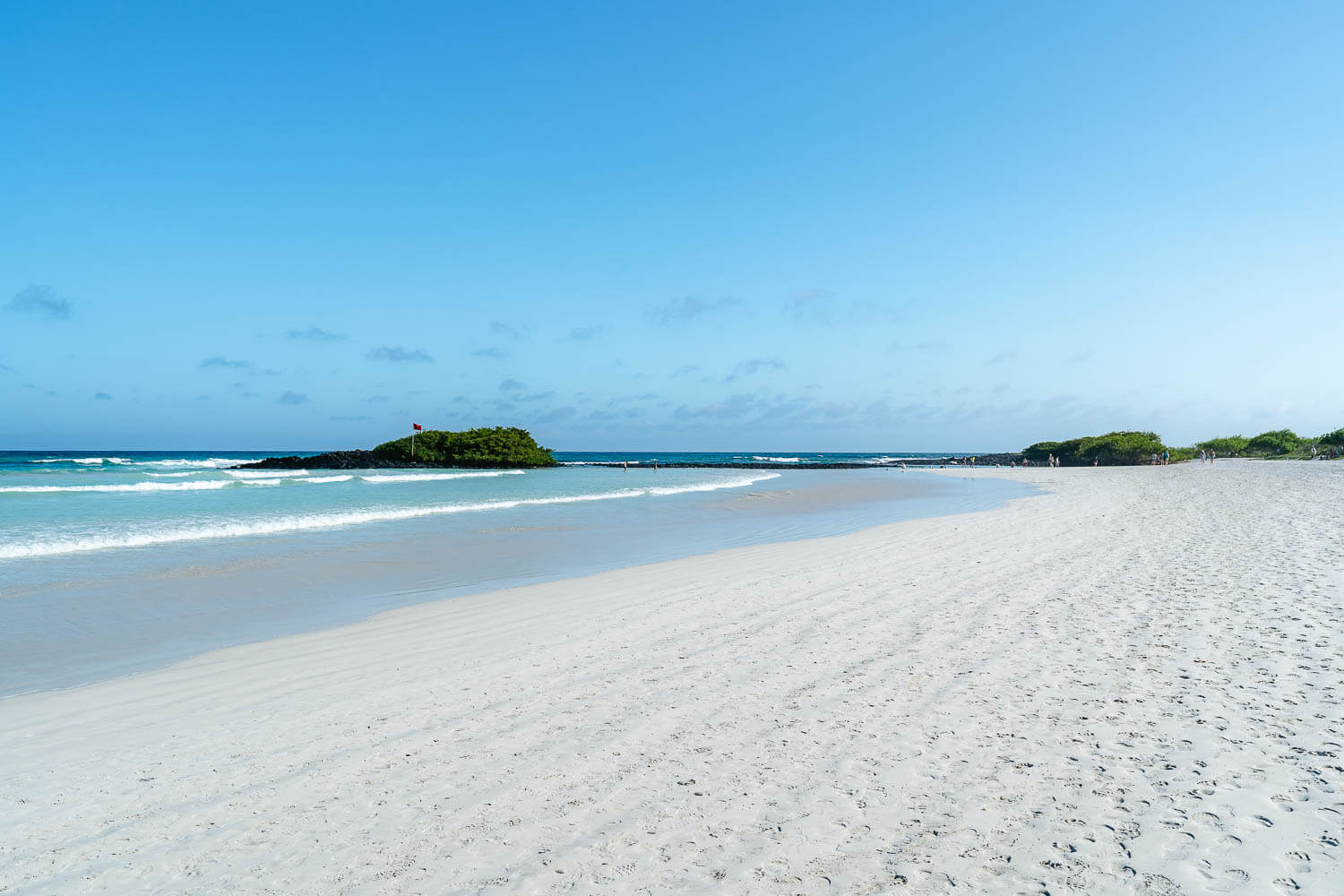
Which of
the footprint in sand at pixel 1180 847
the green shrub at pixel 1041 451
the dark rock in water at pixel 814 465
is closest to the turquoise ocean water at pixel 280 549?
the footprint in sand at pixel 1180 847

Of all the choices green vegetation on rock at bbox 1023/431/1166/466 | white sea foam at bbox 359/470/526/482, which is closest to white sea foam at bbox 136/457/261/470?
white sea foam at bbox 359/470/526/482

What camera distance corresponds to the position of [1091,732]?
4.62 m

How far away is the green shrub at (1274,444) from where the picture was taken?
71450 millimetres

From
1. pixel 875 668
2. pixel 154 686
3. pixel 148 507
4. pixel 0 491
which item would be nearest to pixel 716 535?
pixel 875 668

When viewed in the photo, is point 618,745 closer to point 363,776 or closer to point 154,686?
point 363,776

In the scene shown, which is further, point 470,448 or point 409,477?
point 470,448

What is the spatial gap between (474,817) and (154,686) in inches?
162

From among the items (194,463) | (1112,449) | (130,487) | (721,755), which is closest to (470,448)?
(194,463)

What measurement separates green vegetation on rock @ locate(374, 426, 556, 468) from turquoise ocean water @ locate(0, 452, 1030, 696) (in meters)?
37.1

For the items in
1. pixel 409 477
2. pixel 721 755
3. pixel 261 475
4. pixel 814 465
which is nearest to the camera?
pixel 721 755

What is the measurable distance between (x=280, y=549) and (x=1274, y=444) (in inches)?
3595

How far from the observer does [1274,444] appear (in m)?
72.9

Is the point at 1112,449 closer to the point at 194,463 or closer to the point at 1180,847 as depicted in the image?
the point at 1180,847

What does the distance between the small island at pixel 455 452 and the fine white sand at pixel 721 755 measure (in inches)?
2318
